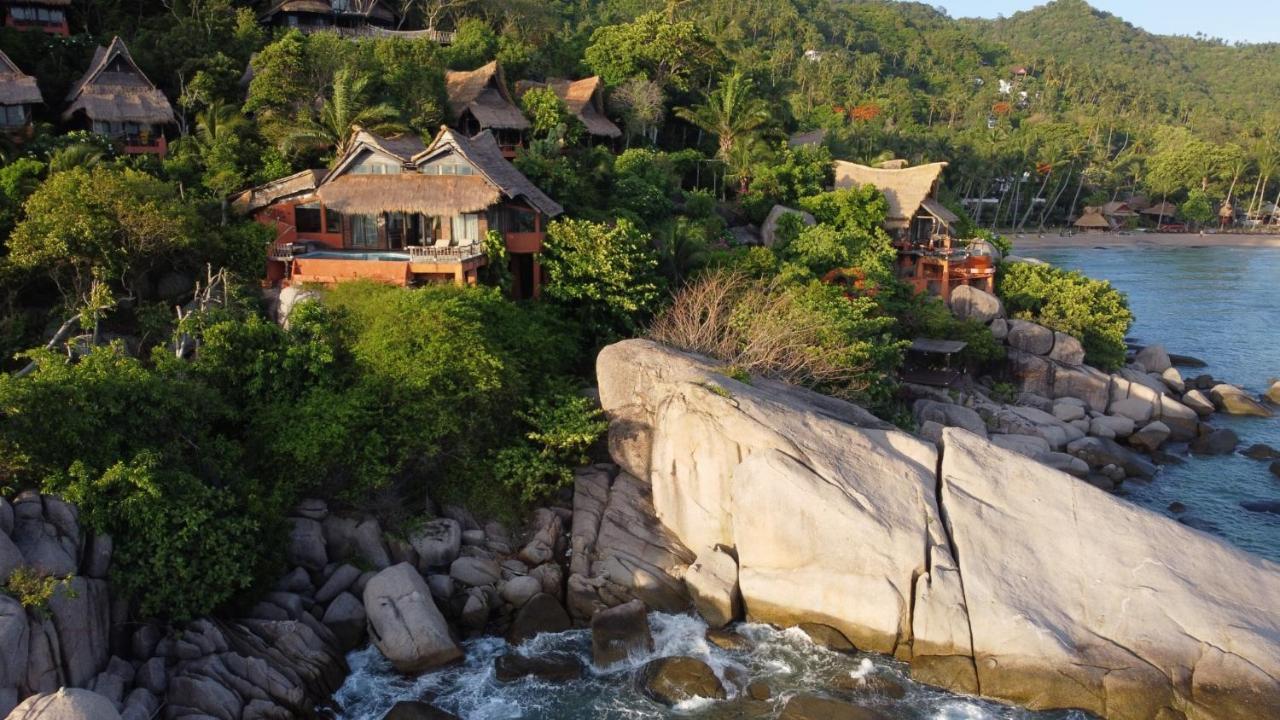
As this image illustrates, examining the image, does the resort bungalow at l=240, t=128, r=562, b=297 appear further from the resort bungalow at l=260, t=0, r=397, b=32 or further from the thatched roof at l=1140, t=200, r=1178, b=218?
the thatched roof at l=1140, t=200, r=1178, b=218

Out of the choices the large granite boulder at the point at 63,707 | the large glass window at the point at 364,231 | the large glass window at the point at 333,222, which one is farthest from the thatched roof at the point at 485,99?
the large granite boulder at the point at 63,707

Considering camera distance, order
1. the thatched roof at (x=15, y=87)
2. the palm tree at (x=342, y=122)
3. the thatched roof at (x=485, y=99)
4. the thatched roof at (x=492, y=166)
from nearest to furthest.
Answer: the thatched roof at (x=492, y=166), the palm tree at (x=342, y=122), the thatched roof at (x=15, y=87), the thatched roof at (x=485, y=99)

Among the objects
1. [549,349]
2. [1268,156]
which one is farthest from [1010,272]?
[1268,156]

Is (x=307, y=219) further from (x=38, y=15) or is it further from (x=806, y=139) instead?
(x=806, y=139)

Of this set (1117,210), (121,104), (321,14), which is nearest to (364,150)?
(121,104)

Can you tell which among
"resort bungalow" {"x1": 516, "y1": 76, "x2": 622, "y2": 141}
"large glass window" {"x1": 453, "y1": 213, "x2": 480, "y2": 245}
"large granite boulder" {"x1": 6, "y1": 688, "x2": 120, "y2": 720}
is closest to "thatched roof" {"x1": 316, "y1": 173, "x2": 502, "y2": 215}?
"large glass window" {"x1": 453, "y1": 213, "x2": 480, "y2": 245}

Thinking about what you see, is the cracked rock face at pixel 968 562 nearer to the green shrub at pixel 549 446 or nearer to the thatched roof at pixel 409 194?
the green shrub at pixel 549 446

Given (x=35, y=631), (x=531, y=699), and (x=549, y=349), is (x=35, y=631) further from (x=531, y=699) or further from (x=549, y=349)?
(x=549, y=349)
